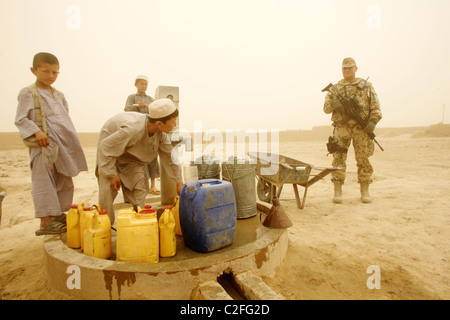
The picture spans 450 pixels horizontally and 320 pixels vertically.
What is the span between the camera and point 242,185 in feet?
12.2

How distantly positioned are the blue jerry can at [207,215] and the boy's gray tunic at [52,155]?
1.43 metres

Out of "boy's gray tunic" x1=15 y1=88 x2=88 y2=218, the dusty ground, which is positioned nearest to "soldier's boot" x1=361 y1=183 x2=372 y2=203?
the dusty ground

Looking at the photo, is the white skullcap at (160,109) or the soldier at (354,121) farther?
the soldier at (354,121)

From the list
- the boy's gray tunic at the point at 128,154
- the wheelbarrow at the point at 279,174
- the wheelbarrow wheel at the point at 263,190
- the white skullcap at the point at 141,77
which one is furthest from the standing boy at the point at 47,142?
the wheelbarrow wheel at the point at 263,190

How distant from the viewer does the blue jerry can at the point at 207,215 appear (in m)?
2.52

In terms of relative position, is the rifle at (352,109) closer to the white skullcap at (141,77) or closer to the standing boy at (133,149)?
the standing boy at (133,149)

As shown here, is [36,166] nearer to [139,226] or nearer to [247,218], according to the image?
[139,226]

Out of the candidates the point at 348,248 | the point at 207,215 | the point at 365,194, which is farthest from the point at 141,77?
the point at 365,194

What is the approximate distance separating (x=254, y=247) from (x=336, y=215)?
2.45 metres

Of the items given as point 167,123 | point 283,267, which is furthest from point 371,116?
point 167,123

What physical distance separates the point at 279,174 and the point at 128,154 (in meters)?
2.33

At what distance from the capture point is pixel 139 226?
7.49 ft

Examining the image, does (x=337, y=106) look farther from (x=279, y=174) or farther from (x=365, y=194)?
(x=279, y=174)

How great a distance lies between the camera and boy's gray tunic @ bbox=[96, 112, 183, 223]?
112 inches
